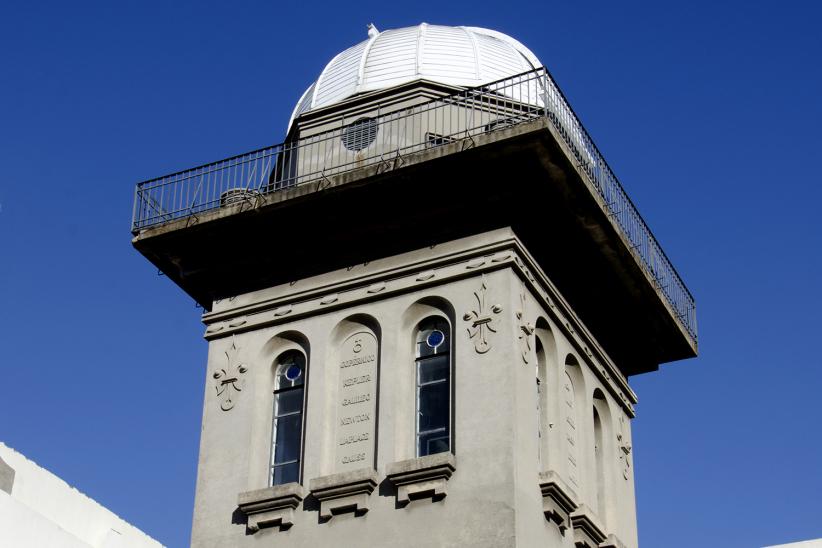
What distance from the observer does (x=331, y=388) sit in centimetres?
2794

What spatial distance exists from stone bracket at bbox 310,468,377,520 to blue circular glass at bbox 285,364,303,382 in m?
2.63

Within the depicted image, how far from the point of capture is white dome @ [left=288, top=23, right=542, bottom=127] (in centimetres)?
3180

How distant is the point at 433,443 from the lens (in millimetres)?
26578

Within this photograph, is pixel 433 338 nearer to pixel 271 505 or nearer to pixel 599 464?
pixel 271 505

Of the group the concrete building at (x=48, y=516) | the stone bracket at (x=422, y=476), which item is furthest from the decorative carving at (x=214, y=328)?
the stone bracket at (x=422, y=476)

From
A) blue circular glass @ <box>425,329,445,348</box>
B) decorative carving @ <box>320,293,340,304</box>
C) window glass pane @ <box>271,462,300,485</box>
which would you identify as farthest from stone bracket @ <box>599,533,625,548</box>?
decorative carving @ <box>320,293,340,304</box>

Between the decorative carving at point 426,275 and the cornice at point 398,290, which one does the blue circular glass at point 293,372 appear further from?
the decorative carving at point 426,275

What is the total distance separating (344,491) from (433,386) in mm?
2362

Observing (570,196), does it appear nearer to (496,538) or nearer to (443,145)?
A: (443,145)

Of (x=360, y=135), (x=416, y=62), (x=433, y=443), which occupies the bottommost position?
(x=433, y=443)

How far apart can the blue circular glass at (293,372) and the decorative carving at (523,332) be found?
418 cm

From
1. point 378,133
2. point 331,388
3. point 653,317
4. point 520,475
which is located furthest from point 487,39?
point 520,475

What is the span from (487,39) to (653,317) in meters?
7.03

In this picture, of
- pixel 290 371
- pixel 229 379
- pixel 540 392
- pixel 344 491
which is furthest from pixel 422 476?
pixel 229 379
